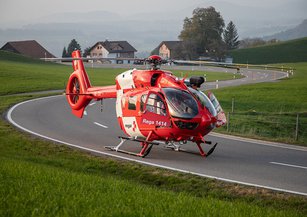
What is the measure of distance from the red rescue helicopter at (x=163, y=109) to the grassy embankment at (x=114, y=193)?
137 cm

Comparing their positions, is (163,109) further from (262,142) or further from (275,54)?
(275,54)

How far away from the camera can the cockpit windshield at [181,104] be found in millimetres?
15328

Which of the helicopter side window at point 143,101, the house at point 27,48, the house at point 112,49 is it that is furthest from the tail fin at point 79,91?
the house at point 112,49

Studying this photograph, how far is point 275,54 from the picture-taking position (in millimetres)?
143500

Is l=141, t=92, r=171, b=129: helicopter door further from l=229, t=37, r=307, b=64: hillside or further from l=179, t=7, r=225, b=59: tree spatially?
l=229, t=37, r=307, b=64: hillside

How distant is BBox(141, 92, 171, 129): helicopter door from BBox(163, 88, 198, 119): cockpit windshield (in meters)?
0.28

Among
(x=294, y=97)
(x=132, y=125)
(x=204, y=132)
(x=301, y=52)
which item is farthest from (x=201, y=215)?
(x=301, y=52)

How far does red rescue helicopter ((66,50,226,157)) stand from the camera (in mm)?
15445

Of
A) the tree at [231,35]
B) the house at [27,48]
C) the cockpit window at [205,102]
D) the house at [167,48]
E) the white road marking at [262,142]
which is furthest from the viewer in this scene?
the tree at [231,35]

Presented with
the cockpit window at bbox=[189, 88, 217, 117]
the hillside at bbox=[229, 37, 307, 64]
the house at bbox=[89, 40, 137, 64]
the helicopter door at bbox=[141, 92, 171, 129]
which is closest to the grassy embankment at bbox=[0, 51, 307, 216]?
the helicopter door at bbox=[141, 92, 171, 129]

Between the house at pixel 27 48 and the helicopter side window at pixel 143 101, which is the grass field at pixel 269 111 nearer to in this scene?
the helicopter side window at pixel 143 101

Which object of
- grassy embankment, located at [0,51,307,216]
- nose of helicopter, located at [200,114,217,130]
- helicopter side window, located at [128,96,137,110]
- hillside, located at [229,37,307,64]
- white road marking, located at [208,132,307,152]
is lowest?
hillside, located at [229,37,307,64]

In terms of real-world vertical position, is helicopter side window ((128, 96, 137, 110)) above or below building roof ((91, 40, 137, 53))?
A: above

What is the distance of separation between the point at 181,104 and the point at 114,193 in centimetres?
579
